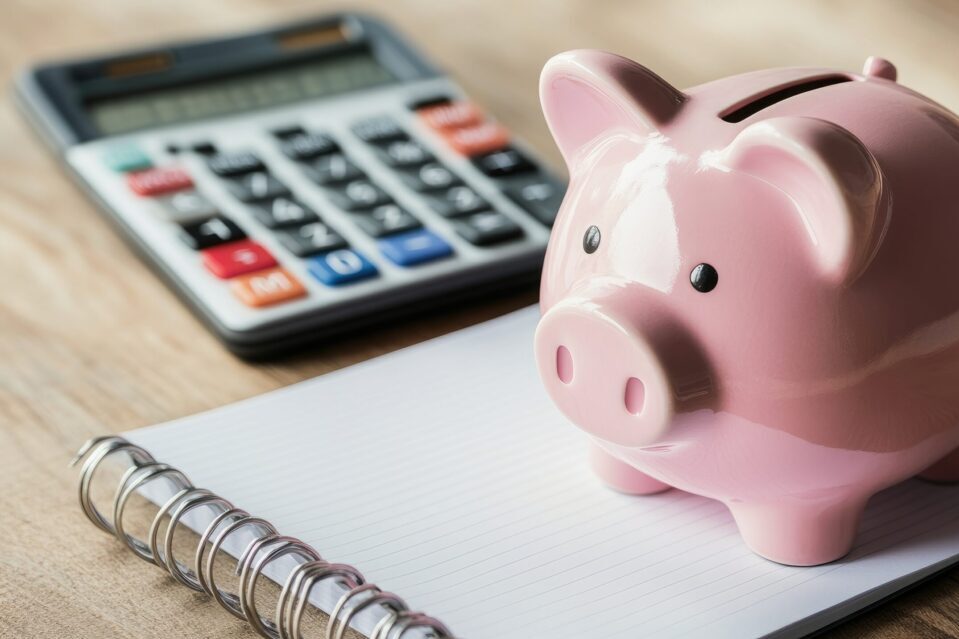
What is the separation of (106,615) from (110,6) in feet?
2.27

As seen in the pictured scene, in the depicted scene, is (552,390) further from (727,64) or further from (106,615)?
(727,64)

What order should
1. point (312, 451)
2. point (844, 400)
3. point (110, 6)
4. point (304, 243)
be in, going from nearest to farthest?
point (844, 400) < point (312, 451) < point (304, 243) < point (110, 6)

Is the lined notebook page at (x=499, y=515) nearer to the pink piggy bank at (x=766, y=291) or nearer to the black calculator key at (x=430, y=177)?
the pink piggy bank at (x=766, y=291)

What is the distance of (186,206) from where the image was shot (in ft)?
2.11

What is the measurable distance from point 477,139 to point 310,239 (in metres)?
0.14

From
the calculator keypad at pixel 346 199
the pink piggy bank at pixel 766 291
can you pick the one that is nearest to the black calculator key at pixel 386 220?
the calculator keypad at pixel 346 199

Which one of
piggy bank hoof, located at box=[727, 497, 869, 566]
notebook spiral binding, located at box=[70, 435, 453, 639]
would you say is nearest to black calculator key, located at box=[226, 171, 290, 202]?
notebook spiral binding, located at box=[70, 435, 453, 639]

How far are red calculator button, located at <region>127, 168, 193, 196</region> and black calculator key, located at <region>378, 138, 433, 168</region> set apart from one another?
4.2 inches

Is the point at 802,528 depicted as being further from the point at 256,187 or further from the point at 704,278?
the point at 256,187

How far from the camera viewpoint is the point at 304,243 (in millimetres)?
621

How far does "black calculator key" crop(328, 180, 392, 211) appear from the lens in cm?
65

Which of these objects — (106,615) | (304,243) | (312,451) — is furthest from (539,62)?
(106,615)

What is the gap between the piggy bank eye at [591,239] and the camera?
417 millimetres

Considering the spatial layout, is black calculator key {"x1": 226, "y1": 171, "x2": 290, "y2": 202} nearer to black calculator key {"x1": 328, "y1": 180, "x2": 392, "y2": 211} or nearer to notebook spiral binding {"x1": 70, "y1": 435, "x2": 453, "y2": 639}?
black calculator key {"x1": 328, "y1": 180, "x2": 392, "y2": 211}
